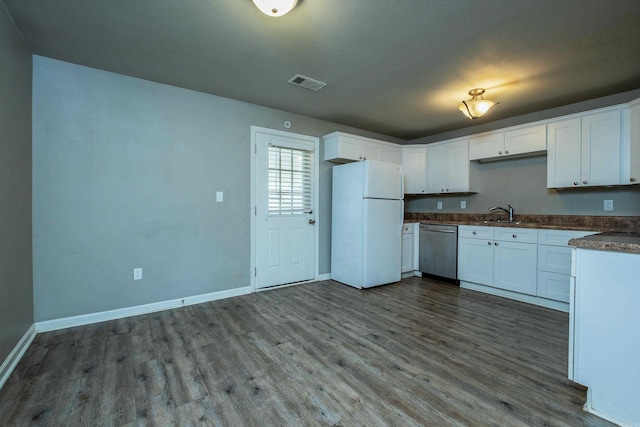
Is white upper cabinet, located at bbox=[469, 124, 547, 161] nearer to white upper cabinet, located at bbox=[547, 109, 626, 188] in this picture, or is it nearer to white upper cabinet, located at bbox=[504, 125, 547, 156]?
white upper cabinet, located at bbox=[504, 125, 547, 156]

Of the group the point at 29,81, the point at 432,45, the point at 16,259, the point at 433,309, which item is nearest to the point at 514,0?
the point at 432,45

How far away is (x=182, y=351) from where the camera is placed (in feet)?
6.99

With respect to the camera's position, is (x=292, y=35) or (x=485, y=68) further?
(x=485, y=68)

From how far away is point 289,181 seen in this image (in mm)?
3885

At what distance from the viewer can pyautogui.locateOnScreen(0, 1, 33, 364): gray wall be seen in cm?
183

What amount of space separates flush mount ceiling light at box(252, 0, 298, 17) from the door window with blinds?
6.70ft

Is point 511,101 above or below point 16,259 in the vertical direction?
above

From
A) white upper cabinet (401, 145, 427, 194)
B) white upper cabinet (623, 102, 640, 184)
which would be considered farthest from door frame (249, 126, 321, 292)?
white upper cabinet (623, 102, 640, 184)

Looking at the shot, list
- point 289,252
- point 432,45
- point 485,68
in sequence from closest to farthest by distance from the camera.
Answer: point 432,45
point 485,68
point 289,252

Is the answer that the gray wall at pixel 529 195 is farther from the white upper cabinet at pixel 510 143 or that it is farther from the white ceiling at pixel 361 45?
A: the white ceiling at pixel 361 45

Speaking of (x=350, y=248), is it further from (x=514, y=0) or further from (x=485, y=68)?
(x=514, y=0)

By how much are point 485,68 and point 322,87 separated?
1.57 m

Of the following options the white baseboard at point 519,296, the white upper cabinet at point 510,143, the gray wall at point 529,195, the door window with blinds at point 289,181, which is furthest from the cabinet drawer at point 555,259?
the door window with blinds at point 289,181

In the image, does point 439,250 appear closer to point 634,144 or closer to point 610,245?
point 634,144
